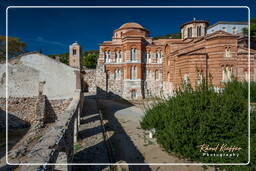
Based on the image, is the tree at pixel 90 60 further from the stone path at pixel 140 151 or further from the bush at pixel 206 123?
the bush at pixel 206 123

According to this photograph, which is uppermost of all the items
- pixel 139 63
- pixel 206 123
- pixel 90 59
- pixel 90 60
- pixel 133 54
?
pixel 90 59

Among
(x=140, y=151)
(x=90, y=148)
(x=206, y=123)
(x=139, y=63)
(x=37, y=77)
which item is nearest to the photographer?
(x=206, y=123)

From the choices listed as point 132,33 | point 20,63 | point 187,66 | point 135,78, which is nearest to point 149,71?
point 135,78

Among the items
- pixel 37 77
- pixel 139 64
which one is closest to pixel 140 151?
pixel 37 77

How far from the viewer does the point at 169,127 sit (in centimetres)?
535

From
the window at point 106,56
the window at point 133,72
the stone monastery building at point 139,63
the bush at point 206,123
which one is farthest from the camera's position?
the window at point 106,56

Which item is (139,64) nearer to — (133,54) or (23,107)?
(133,54)

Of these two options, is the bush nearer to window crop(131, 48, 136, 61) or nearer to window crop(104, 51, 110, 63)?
window crop(131, 48, 136, 61)

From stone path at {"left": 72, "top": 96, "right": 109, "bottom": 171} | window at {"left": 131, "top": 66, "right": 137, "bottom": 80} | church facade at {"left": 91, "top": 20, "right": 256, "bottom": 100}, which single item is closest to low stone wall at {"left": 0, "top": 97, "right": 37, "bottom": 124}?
stone path at {"left": 72, "top": 96, "right": 109, "bottom": 171}

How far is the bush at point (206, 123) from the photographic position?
4.16 m

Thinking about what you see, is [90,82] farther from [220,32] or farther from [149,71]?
[220,32]

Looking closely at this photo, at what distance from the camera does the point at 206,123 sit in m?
4.51

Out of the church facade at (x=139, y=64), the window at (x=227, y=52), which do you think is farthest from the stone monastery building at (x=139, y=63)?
the window at (x=227, y=52)

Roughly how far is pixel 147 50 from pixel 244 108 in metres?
19.5
